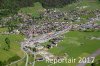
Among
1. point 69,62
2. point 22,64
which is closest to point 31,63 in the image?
point 22,64

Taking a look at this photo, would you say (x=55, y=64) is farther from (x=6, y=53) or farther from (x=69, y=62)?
(x=6, y=53)

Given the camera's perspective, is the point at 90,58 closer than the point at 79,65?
No

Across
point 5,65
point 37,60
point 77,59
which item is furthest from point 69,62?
point 5,65

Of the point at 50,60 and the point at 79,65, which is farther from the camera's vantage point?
the point at 50,60

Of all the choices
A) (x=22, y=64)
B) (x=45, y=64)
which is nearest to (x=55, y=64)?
(x=45, y=64)

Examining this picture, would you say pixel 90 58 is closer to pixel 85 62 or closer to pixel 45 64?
pixel 85 62

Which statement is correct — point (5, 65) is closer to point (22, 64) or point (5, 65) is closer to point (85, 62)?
point (22, 64)

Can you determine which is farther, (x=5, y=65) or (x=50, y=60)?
(x=50, y=60)
